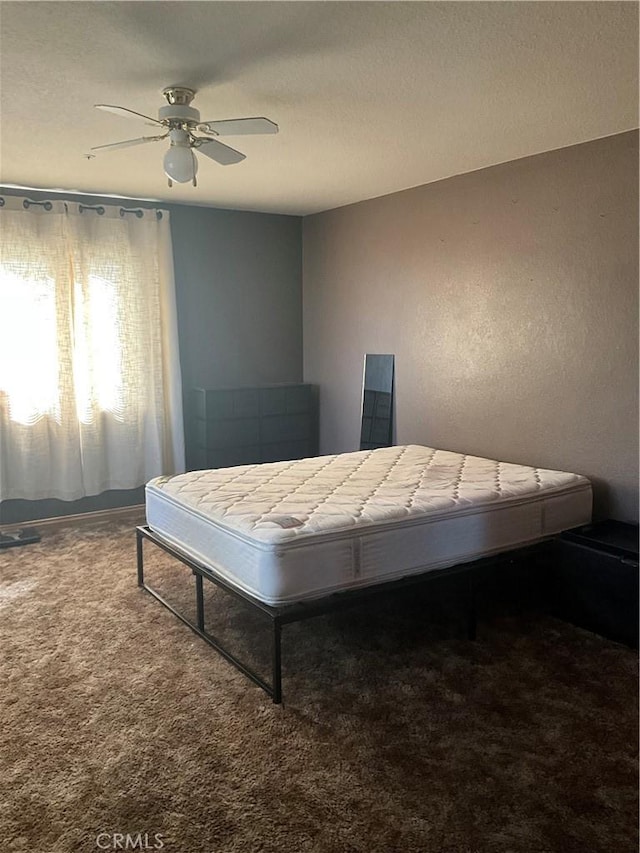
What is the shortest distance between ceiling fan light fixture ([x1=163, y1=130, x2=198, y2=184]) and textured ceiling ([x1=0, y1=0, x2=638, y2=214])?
0.20m

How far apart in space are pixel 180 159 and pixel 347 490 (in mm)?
1671

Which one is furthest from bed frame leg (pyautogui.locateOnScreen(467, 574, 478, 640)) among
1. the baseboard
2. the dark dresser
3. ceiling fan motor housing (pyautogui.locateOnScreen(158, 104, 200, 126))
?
the baseboard

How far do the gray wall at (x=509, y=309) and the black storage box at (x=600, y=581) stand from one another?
0.41 m

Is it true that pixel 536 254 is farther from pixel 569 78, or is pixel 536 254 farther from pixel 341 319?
pixel 341 319

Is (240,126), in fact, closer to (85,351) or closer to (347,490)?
(347,490)

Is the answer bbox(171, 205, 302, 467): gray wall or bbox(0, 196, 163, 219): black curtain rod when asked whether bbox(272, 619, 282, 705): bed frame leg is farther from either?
bbox(0, 196, 163, 219): black curtain rod

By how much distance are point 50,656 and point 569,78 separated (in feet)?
10.5

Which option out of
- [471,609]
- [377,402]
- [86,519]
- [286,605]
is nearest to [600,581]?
[471,609]

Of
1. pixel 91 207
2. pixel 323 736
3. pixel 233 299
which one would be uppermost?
pixel 91 207

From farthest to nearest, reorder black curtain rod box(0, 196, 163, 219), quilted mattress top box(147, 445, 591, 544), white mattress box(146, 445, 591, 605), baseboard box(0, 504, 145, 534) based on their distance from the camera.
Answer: baseboard box(0, 504, 145, 534)
black curtain rod box(0, 196, 163, 219)
quilted mattress top box(147, 445, 591, 544)
white mattress box(146, 445, 591, 605)

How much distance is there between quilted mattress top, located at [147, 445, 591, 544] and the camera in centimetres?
278

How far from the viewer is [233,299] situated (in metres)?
5.51

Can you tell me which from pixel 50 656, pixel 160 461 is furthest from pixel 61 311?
pixel 50 656

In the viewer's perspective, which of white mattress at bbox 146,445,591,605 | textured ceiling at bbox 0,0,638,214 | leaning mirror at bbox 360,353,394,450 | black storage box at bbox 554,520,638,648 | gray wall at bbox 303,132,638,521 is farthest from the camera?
leaning mirror at bbox 360,353,394,450
